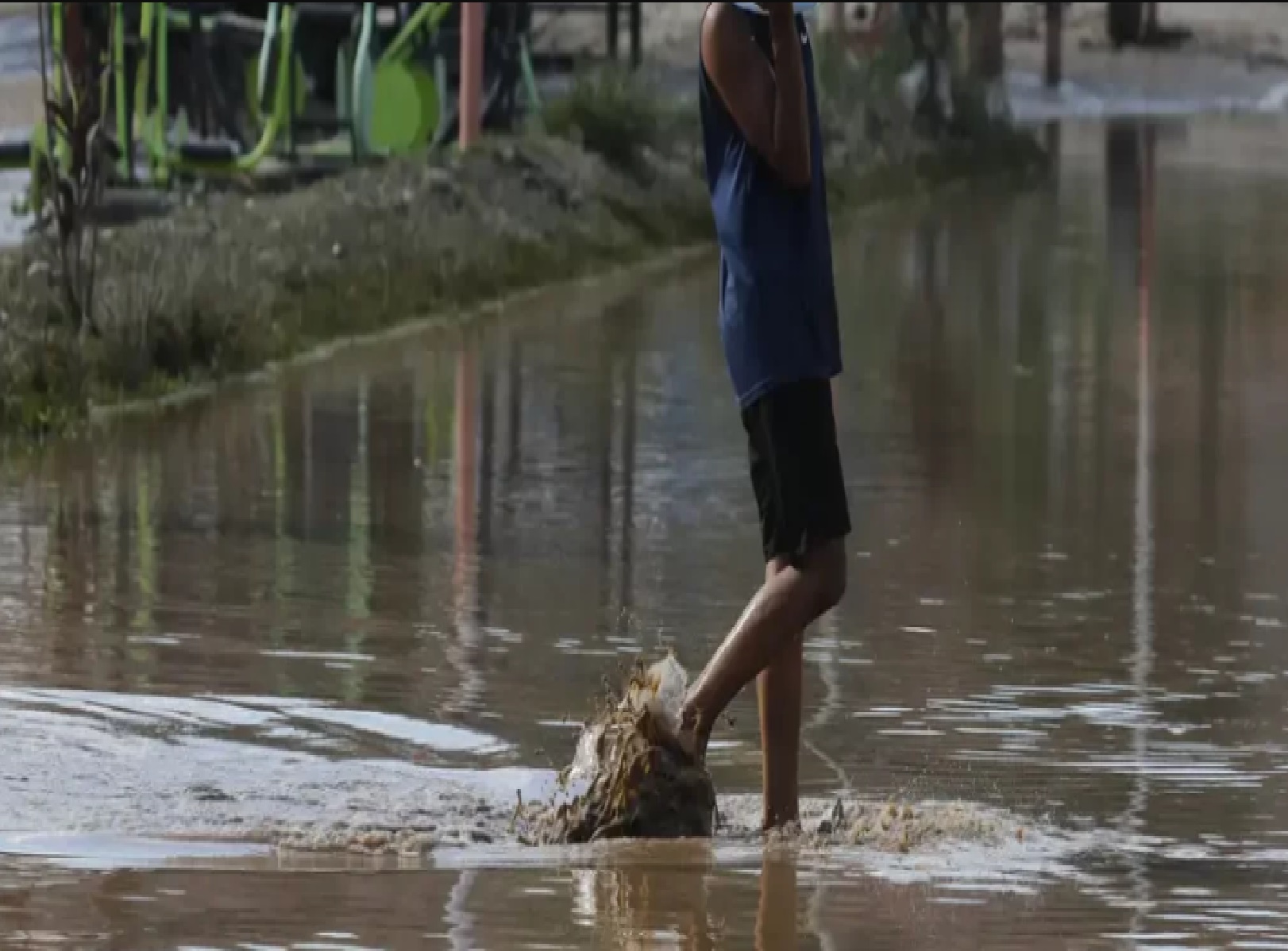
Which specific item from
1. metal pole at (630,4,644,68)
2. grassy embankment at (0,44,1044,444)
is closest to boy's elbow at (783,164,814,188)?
grassy embankment at (0,44,1044,444)

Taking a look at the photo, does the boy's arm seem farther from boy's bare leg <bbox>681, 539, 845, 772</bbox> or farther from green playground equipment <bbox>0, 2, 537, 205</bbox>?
green playground equipment <bbox>0, 2, 537, 205</bbox>

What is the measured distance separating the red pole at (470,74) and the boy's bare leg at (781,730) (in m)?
15.7

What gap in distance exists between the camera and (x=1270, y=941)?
628cm

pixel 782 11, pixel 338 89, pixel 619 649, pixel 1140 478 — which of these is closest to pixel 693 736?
pixel 782 11

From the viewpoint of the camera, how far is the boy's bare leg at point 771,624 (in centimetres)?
720

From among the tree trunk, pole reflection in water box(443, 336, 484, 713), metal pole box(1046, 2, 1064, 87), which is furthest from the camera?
metal pole box(1046, 2, 1064, 87)

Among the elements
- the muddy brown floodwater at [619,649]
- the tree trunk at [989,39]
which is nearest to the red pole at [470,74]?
the muddy brown floodwater at [619,649]

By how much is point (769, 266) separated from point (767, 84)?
362mm

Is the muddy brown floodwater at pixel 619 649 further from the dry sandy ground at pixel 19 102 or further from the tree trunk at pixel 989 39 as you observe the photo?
the tree trunk at pixel 989 39

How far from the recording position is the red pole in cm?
2284

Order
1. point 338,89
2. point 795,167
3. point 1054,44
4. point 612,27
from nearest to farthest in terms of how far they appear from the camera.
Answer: point 795,167 → point 338,89 → point 612,27 → point 1054,44

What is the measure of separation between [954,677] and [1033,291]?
41.9 feet

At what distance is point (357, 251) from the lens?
61.0ft

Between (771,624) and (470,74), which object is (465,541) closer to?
(771,624)
